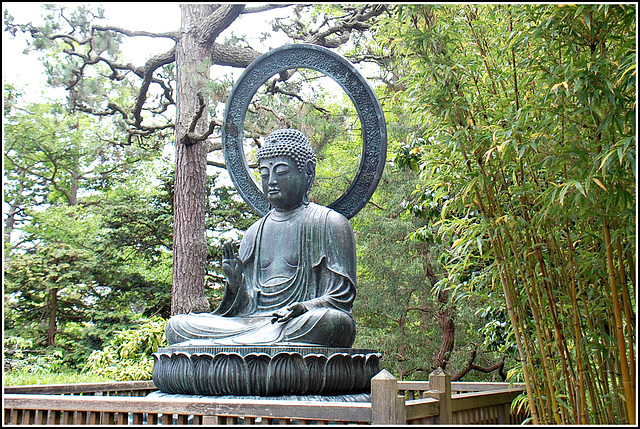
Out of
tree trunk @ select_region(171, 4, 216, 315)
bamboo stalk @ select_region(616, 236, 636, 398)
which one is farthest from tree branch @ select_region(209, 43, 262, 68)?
bamboo stalk @ select_region(616, 236, 636, 398)

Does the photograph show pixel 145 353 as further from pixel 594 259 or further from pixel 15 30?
pixel 594 259

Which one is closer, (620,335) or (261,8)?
(620,335)

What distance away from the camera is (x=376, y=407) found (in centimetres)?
290

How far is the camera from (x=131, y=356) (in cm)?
857

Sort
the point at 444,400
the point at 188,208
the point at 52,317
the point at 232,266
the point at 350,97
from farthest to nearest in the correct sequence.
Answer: the point at 52,317, the point at 188,208, the point at 350,97, the point at 232,266, the point at 444,400

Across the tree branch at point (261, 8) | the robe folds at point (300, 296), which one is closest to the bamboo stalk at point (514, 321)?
the robe folds at point (300, 296)

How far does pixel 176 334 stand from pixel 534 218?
262cm

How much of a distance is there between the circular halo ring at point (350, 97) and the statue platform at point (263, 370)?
1386 mm

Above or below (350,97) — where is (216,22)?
above

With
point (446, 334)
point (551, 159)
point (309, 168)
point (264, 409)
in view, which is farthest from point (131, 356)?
point (551, 159)

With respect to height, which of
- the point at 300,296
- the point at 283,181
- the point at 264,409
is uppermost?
the point at 283,181

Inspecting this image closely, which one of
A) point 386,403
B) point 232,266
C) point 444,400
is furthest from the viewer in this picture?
point 232,266

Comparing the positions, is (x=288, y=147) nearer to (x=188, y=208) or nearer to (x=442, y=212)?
(x=442, y=212)

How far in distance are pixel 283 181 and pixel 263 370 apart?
1562 mm
